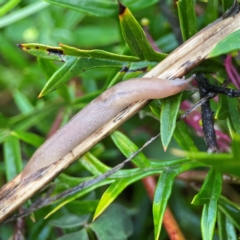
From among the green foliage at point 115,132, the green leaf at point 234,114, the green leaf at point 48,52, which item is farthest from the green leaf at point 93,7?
the green leaf at point 234,114

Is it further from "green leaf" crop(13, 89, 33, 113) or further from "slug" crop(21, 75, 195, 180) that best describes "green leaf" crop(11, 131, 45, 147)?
"green leaf" crop(13, 89, 33, 113)

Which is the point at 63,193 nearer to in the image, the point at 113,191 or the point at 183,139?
the point at 113,191

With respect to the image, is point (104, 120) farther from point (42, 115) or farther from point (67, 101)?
point (42, 115)

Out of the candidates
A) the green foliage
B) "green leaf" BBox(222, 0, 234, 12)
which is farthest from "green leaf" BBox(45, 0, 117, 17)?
"green leaf" BBox(222, 0, 234, 12)

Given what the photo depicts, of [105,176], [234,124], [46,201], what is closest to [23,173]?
[46,201]

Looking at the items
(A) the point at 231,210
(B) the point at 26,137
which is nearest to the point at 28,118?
(B) the point at 26,137

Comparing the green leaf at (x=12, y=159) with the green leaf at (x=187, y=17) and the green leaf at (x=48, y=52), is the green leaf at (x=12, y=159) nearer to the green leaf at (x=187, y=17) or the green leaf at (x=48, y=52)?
the green leaf at (x=48, y=52)
